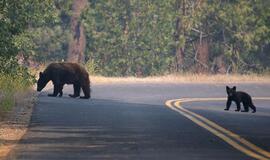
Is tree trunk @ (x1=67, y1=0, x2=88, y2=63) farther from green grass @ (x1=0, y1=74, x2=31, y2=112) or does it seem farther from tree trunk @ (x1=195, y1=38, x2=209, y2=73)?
green grass @ (x1=0, y1=74, x2=31, y2=112)

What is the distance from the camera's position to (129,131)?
1731cm

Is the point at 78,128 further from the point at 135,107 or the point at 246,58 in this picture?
the point at 246,58

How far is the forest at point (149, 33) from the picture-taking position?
6009 cm

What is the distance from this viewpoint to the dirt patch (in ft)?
49.9

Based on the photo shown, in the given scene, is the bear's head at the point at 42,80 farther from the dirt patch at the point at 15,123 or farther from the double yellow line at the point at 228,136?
the double yellow line at the point at 228,136

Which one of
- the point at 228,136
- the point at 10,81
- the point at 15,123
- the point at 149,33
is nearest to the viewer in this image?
the point at 228,136

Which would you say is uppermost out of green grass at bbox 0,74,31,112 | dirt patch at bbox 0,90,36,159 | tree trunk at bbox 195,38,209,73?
tree trunk at bbox 195,38,209,73

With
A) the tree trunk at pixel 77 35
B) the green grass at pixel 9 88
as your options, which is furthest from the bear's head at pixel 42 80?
the tree trunk at pixel 77 35

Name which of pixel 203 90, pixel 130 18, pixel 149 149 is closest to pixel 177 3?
pixel 130 18

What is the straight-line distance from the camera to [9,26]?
2350cm

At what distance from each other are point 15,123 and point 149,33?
138ft

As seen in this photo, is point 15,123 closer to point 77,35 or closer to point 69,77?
point 69,77

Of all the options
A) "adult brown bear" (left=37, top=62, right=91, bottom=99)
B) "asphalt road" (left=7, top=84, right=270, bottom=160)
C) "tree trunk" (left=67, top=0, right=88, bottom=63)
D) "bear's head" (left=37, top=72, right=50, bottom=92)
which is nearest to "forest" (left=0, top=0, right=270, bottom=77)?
"tree trunk" (left=67, top=0, right=88, bottom=63)

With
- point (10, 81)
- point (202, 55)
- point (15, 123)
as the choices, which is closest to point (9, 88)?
point (10, 81)
